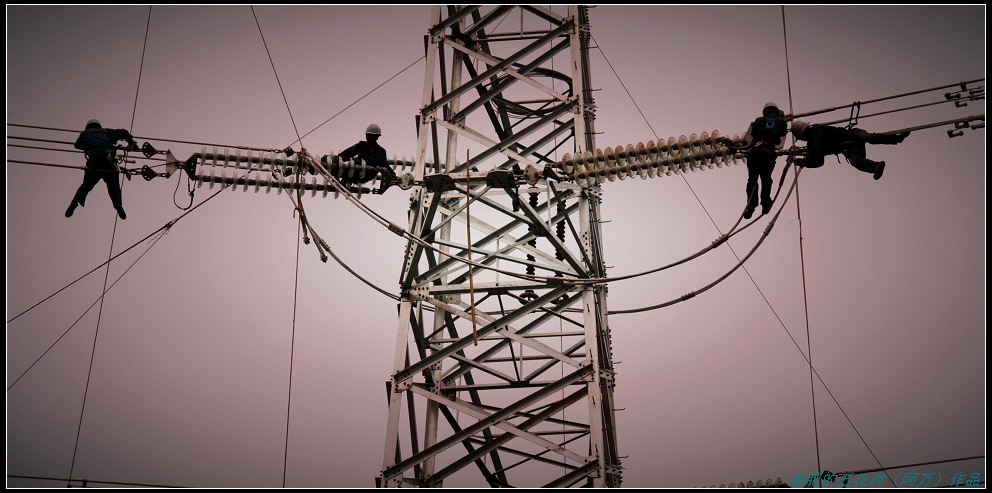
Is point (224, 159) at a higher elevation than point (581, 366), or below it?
higher

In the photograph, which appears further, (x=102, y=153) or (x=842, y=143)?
(x=102, y=153)

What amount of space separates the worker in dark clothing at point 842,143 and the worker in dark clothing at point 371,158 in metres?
5.47

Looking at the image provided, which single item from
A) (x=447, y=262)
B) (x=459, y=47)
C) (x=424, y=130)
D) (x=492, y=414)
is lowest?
(x=492, y=414)

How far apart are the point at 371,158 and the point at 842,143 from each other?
6385mm

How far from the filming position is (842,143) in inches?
419

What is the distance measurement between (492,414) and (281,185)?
178 inches

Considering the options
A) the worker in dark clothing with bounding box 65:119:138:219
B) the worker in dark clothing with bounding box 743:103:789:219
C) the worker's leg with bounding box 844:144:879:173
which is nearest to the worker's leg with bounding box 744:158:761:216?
the worker in dark clothing with bounding box 743:103:789:219

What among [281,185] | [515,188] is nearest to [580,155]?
[515,188]

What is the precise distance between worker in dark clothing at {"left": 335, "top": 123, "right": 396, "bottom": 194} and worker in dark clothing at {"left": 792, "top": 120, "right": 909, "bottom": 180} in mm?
5469

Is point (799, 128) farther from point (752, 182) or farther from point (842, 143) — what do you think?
point (752, 182)

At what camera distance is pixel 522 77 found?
39.8 ft

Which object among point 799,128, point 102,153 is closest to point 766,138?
point 799,128

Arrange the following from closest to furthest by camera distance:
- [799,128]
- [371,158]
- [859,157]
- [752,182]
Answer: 1. [859,157]
2. [799,128]
3. [752,182]
4. [371,158]

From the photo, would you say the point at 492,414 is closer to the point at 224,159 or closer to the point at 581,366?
the point at 581,366
